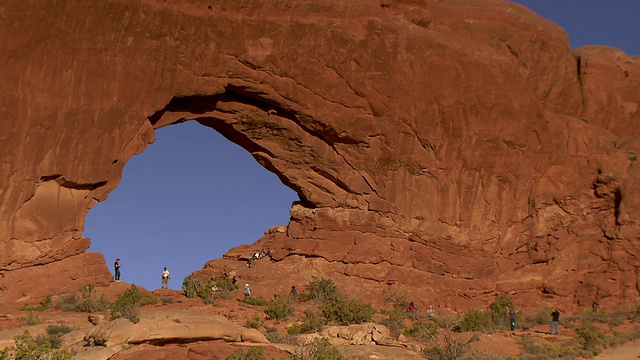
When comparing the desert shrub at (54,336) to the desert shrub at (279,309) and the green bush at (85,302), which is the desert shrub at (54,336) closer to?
the green bush at (85,302)

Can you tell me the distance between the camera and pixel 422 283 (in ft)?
97.4

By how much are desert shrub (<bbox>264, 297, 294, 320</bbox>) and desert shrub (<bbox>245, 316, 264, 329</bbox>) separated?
0.59 m

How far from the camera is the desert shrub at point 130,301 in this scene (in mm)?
A: 21967

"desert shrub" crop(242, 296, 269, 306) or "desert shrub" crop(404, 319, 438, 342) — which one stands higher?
"desert shrub" crop(242, 296, 269, 306)

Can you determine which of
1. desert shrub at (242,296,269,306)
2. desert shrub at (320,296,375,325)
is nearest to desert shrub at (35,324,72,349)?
desert shrub at (242,296,269,306)

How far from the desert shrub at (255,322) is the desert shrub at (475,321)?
7549 mm

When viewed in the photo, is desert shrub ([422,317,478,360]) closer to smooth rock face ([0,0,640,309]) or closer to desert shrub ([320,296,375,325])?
desert shrub ([320,296,375,325])

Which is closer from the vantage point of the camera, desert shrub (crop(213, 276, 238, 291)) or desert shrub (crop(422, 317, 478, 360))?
desert shrub (crop(422, 317, 478, 360))

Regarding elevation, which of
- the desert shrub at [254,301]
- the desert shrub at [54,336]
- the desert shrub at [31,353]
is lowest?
the desert shrub at [31,353]

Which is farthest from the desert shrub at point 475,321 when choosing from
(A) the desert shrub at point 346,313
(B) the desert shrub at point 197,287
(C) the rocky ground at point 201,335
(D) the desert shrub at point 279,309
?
(B) the desert shrub at point 197,287

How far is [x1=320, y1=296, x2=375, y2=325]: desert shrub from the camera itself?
24.5 meters

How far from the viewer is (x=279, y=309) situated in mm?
24875

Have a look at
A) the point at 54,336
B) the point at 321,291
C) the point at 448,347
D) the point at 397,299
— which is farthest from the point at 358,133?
the point at 54,336

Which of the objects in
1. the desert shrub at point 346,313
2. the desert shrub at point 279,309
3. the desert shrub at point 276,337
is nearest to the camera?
the desert shrub at point 276,337
